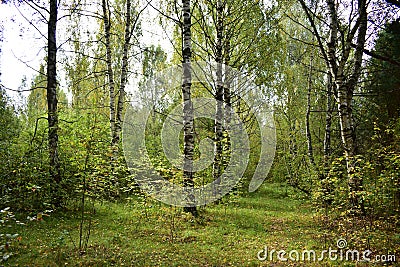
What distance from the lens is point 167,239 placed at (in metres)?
6.42

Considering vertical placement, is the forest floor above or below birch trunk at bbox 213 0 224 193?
below

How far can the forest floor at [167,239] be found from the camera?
5016 millimetres

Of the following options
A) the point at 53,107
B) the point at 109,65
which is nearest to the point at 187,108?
the point at 53,107

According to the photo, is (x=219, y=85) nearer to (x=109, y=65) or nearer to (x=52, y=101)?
(x=109, y=65)

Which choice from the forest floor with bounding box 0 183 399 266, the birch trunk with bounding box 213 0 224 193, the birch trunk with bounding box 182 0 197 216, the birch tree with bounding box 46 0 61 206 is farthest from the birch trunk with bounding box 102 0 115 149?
the birch trunk with bounding box 182 0 197 216

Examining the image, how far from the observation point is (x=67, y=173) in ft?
26.1

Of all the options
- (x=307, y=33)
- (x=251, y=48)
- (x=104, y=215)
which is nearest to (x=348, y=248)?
(x=104, y=215)

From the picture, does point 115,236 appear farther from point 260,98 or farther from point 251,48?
point 260,98

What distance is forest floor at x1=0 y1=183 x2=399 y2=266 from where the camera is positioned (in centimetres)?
502

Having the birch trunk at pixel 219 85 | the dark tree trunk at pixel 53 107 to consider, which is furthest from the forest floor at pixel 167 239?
the birch trunk at pixel 219 85

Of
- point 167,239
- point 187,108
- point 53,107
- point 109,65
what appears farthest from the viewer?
point 109,65

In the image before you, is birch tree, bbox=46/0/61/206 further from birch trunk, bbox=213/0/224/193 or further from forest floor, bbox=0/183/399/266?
birch trunk, bbox=213/0/224/193

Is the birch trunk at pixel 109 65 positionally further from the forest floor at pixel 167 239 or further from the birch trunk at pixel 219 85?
the birch trunk at pixel 219 85

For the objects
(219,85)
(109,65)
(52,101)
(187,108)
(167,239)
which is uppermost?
(109,65)
